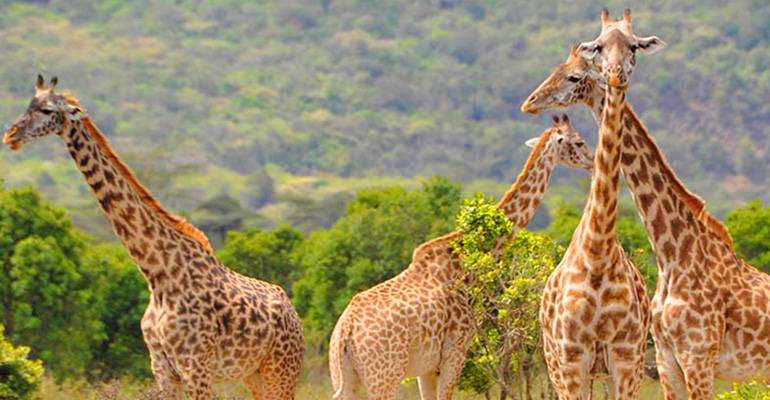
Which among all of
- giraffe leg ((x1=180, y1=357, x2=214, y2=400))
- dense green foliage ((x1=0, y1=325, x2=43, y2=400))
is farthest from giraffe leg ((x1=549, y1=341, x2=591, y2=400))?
dense green foliage ((x1=0, y1=325, x2=43, y2=400))

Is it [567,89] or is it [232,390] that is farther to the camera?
[232,390]

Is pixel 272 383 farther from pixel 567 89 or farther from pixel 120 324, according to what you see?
pixel 120 324

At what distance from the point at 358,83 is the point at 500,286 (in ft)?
430

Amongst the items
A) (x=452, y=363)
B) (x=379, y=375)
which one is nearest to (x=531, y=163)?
(x=452, y=363)

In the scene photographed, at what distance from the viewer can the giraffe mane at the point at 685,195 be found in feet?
36.7

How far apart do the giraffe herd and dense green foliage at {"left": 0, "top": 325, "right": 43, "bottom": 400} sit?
3.43m

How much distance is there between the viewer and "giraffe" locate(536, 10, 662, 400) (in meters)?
10.4

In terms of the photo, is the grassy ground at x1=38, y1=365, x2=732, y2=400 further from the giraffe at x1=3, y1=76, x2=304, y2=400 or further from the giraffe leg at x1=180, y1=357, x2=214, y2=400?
the giraffe leg at x1=180, y1=357, x2=214, y2=400

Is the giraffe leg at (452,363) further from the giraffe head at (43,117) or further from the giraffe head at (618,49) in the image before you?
the giraffe head at (618,49)

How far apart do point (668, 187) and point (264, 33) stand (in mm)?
148073

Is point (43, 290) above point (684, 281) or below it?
below

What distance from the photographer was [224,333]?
42.0 ft

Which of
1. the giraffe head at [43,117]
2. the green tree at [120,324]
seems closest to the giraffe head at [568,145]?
the giraffe head at [43,117]

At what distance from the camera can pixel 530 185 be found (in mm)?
14500
